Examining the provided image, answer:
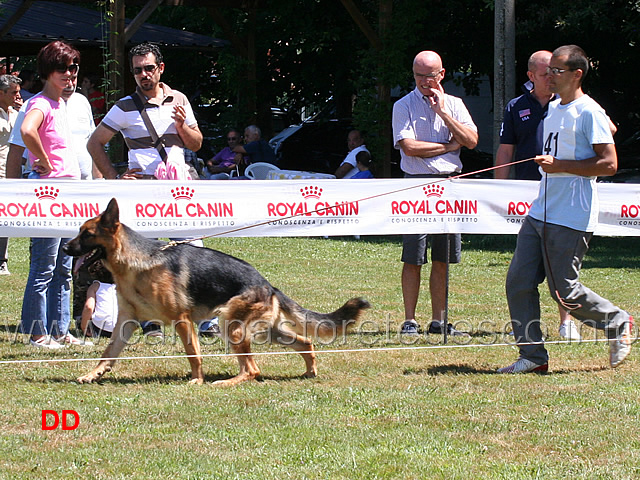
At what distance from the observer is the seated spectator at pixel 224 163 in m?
16.4

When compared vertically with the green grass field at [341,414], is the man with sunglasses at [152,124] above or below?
above

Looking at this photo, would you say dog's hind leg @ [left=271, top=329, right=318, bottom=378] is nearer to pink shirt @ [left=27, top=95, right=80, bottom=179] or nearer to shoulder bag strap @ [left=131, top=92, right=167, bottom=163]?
shoulder bag strap @ [left=131, top=92, right=167, bottom=163]

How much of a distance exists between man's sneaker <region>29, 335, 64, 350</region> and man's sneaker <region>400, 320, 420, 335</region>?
274 centimetres

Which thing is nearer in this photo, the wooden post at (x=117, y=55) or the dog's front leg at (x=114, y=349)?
the dog's front leg at (x=114, y=349)

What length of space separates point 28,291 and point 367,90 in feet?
37.1

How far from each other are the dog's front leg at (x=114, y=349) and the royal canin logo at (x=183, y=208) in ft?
3.07

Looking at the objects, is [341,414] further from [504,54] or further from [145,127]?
[504,54]

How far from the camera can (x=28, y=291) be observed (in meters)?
6.71

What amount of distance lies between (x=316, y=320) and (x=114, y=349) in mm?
1357

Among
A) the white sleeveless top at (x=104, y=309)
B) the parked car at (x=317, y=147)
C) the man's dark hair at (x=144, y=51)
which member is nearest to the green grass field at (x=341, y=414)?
the white sleeveless top at (x=104, y=309)

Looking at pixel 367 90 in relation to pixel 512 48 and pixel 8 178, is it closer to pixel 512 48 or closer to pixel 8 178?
pixel 512 48

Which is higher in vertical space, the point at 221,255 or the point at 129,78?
the point at 129,78

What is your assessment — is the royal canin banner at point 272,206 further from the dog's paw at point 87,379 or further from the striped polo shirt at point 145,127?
the dog's paw at point 87,379

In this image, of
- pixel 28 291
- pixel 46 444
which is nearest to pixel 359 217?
pixel 28 291
